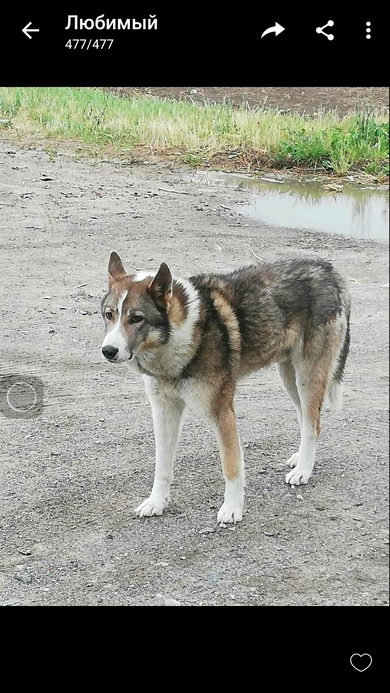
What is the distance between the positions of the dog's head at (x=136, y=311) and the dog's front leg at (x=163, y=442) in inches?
6.1

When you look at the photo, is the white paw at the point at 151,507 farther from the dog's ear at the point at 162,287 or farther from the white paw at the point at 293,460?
the dog's ear at the point at 162,287

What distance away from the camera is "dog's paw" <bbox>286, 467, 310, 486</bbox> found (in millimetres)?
1164

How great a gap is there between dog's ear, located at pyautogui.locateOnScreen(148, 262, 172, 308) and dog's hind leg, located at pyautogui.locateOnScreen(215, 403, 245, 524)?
0.22m

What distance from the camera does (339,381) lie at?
3.93 feet

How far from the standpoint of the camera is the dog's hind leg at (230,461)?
4.13 ft

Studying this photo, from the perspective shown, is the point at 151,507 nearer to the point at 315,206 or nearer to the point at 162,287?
the point at 162,287

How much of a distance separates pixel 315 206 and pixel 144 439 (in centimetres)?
51
